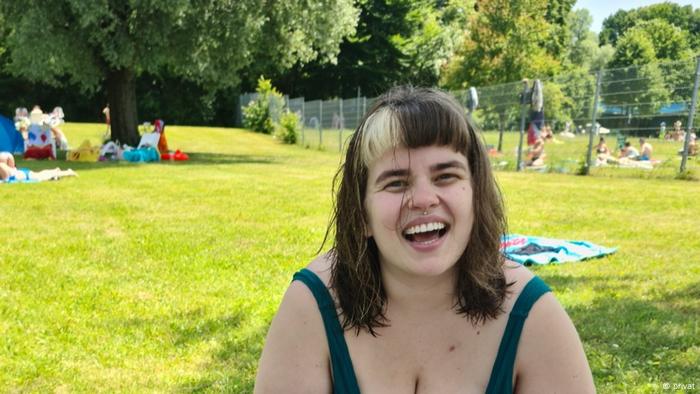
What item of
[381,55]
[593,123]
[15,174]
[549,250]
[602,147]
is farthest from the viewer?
[381,55]

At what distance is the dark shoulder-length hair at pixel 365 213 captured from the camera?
1818mm

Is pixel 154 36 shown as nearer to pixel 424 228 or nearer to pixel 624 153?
pixel 624 153

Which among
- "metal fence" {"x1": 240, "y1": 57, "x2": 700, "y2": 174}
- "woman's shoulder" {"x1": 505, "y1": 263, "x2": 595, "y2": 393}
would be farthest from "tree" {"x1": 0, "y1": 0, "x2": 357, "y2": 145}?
"woman's shoulder" {"x1": 505, "y1": 263, "x2": 595, "y2": 393}

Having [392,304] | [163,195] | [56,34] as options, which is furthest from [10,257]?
[56,34]

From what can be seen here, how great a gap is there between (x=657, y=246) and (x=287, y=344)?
5339mm

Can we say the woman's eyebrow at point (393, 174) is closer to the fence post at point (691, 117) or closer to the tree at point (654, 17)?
the fence post at point (691, 117)

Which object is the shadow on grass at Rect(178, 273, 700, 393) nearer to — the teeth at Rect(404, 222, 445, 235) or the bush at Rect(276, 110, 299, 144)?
the teeth at Rect(404, 222, 445, 235)

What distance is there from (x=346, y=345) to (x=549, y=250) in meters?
4.33

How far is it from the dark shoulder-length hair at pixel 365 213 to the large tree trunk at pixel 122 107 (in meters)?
17.8

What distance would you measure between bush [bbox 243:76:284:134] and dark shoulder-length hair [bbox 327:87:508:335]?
2970 centimetres

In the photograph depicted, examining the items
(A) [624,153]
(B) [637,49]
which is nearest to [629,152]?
(A) [624,153]

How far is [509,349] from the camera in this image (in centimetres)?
189

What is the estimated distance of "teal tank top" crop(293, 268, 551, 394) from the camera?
6.19 feet

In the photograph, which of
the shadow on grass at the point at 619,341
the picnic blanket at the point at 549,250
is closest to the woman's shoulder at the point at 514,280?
the shadow on grass at the point at 619,341
